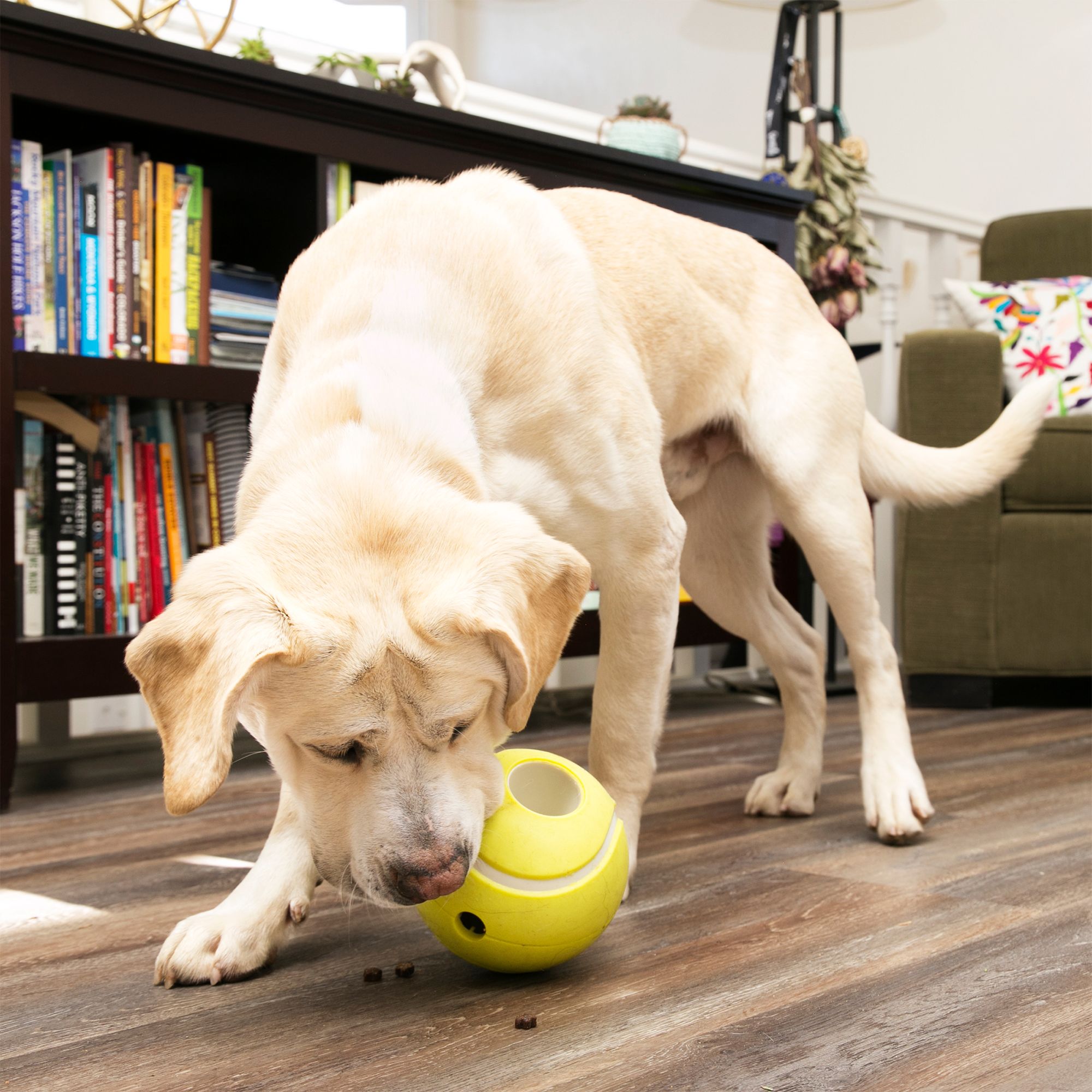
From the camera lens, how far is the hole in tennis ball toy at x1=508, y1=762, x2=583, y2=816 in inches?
55.8

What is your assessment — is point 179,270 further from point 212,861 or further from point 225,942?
point 225,942

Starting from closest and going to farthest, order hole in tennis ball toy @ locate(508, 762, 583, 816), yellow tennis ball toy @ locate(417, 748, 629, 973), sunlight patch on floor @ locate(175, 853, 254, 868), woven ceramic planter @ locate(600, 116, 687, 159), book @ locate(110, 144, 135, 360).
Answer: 1. yellow tennis ball toy @ locate(417, 748, 629, 973)
2. hole in tennis ball toy @ locate(508, 762, 583, 816)
3. sunlight patch on floor @ locate(175, 853, 254, 868)
4. book @ locate(110, 144, 135, 360)
5. woven ceramic planter @ locate(600, 116, 687, 159)

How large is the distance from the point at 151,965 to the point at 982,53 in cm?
548

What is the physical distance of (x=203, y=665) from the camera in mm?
1056

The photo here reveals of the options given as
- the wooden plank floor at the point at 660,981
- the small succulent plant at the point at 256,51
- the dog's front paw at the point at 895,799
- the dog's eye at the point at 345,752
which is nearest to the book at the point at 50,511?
the wooden plank floor at the point at 660,981

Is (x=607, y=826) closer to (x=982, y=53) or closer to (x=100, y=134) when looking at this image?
(x=100, y=134)

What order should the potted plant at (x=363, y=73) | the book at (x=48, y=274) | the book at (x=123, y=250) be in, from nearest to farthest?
the book at (x=48, y=274), the book at (x=123, y=250), the potted plant at (x=363, y=73)

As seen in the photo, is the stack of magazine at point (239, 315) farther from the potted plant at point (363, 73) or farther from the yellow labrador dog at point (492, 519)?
the yellow labrador dog at point (492, 519)

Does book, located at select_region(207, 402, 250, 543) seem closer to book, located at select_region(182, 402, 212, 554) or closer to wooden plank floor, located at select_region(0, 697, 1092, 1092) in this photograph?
book, located at select_region(182, 402, 212, 554)

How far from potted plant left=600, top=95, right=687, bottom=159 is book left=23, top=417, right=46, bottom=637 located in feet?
5.77

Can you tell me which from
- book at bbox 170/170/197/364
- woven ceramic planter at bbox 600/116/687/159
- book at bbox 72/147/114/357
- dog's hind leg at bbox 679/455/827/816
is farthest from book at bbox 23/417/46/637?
woven ceramic planter at bbox 600/116/687/159

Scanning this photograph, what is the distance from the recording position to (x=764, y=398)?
2102mm

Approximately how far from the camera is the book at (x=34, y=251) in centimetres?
230

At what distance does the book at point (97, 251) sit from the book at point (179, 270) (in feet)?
0.46
